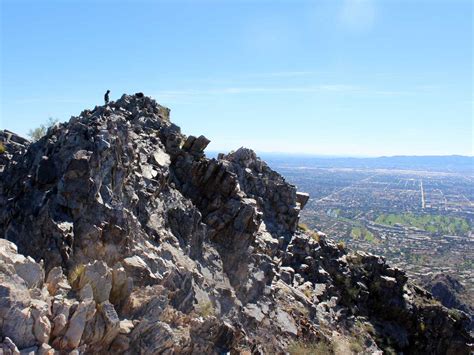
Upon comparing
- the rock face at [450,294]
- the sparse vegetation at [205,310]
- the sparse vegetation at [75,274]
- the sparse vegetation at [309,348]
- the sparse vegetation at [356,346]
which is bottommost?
the rock face at [450,294]

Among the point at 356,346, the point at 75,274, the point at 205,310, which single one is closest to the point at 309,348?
the point at 356,346

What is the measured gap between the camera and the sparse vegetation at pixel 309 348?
23.1m

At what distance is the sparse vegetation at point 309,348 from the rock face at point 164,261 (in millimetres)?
281

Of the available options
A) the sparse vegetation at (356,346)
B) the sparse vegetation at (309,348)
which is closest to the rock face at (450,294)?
the sparse vegetation at (356,346)

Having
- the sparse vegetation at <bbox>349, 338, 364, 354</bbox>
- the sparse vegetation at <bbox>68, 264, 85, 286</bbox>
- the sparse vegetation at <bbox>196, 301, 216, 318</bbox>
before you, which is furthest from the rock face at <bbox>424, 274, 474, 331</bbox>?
the sparse vegetation at <bbox>68, 264, 85, 286</bbox>

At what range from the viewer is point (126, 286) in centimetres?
1462

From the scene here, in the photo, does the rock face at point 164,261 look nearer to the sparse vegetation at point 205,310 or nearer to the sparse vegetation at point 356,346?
the sparse vegetation at point 205,310

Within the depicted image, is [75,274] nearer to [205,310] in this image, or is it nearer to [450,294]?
[205,310]

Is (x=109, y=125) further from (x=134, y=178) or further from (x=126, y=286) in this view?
(x=126, y=286)

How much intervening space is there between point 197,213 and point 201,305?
6688mm

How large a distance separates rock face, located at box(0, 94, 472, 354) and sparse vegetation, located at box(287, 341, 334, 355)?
0.28 m

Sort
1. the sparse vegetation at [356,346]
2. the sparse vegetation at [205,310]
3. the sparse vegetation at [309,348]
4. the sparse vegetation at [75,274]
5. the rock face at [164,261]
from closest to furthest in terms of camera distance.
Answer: the rock face at [164,261], the sparse vegetation at [75,274], the sparse vegetation at [205,310], the sparse vegetation at [309,348], the sparse vegetation at [356,346]

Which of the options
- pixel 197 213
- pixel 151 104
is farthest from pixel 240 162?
pixel 197 213

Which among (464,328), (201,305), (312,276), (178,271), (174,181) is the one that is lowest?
(464,328)
